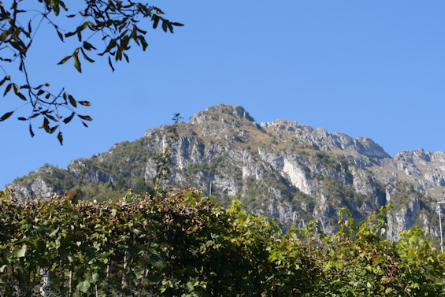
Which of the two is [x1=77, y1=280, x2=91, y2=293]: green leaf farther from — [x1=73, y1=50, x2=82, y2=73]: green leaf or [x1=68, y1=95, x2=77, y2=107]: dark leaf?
[x1=73, y1=50, x2=82, y2=73]: green leaf

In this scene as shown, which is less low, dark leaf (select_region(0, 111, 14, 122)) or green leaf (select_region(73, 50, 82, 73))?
green leaf (select_region(73, 50, 82, 73))

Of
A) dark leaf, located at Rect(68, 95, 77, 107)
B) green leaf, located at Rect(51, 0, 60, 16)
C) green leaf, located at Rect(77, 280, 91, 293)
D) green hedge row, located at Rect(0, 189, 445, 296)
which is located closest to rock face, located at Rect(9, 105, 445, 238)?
green hedge row, located at Rect(0, 189, 445, 296)

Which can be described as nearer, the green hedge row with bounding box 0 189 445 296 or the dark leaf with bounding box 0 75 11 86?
the dark leaf with bounding box 0 75 11 86

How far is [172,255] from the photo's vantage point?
503 centimetres

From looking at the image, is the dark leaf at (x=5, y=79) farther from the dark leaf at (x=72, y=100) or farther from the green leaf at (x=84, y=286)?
the green leaf at (x=84, y=286)

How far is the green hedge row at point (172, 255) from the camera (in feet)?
14.7

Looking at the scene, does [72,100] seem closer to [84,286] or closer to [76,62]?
[76,62]

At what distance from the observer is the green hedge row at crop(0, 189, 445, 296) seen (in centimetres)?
447

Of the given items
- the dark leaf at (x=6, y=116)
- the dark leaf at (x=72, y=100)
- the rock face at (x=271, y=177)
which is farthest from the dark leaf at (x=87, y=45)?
the rock face at (x=271, y=177)

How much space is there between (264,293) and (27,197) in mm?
2663

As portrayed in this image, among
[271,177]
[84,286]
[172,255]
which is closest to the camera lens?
[84,286]

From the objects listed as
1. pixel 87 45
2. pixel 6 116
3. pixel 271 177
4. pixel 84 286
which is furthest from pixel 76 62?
pixel 271 177

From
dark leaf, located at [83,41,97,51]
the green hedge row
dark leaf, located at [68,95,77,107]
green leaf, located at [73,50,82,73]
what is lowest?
the green hedge row

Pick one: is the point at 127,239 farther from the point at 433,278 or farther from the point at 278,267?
the point at 433,278
